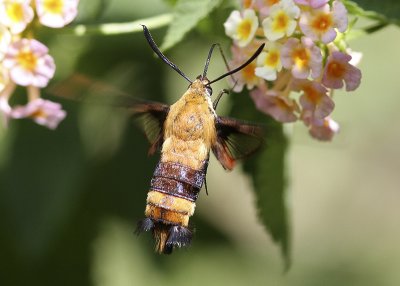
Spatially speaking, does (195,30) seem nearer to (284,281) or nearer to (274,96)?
(274,96)

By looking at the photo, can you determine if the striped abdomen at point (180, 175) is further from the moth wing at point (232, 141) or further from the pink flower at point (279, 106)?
the pink flower at point (279, 106)

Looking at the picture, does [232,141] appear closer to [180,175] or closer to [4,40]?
[180,175]

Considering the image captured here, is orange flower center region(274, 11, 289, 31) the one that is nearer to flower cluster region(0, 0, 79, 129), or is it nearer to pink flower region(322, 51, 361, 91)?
pink flower region(322, 51, 361, 91)

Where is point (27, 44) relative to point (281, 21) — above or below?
below

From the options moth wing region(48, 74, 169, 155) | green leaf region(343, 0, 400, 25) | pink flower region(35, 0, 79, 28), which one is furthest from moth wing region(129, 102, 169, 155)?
green leaf region(343, 0, 400, 25)

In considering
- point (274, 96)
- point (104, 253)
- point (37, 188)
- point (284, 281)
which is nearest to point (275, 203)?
point (274, 96)

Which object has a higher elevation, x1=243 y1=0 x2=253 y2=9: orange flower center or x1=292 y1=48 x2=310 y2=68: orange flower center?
x1=243 y1=0 x2=253 y2=9: orange flower center

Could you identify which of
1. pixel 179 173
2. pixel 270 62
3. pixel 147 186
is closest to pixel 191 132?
pixel 179 173
